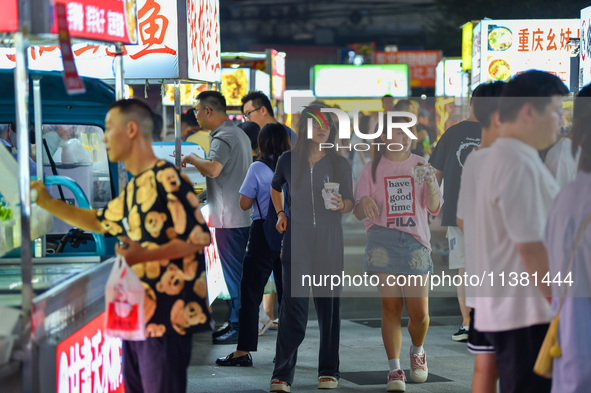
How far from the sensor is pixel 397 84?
33500mm

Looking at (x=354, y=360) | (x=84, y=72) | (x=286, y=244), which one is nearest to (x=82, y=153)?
(x=84, y=72)

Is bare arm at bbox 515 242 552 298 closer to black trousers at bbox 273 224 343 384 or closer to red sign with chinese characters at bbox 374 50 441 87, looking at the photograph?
black trousers at bbox 273 224 343 384

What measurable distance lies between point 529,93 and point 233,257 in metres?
4.45

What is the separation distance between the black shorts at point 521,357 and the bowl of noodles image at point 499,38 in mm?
9283

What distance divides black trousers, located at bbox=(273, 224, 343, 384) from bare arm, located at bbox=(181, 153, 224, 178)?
1573mm

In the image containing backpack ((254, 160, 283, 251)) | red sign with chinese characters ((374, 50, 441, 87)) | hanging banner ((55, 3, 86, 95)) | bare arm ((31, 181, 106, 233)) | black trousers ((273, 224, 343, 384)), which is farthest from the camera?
red sign with chinese characters ((374, 50, 441, 87))

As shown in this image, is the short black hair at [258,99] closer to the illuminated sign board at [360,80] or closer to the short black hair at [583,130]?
the short black hair at [583,130]

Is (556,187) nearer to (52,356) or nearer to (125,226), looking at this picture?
(125,226)

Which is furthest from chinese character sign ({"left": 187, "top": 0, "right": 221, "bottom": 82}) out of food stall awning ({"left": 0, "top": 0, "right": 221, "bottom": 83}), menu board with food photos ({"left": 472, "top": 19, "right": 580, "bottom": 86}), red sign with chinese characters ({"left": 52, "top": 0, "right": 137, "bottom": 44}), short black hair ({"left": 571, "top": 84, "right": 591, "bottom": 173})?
menu board with food photos ({"left": 472, "top": 19, "right": 580, "bottom": 86})

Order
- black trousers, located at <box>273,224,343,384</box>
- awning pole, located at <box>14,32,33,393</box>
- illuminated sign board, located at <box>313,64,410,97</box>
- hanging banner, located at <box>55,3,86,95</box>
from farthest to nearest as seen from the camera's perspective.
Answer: illuminated sign board, located at <box>313,64,410,97</box>
black trousers, located at <box>273,224,343,384</box>
hanging banner, located at <box>55,3,86,95</box>
awning pole, located at <box>14,32,33,393</box>

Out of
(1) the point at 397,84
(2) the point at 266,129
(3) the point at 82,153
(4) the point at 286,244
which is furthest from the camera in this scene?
(1) the point at 397,84

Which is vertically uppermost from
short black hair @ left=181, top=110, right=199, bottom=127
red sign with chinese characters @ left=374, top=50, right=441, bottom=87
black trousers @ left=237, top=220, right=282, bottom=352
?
red sign with chinese characters @ left=374, top=50, right=441, bottom=87

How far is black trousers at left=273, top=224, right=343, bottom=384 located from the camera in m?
5.93

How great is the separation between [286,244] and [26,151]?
2.73m
